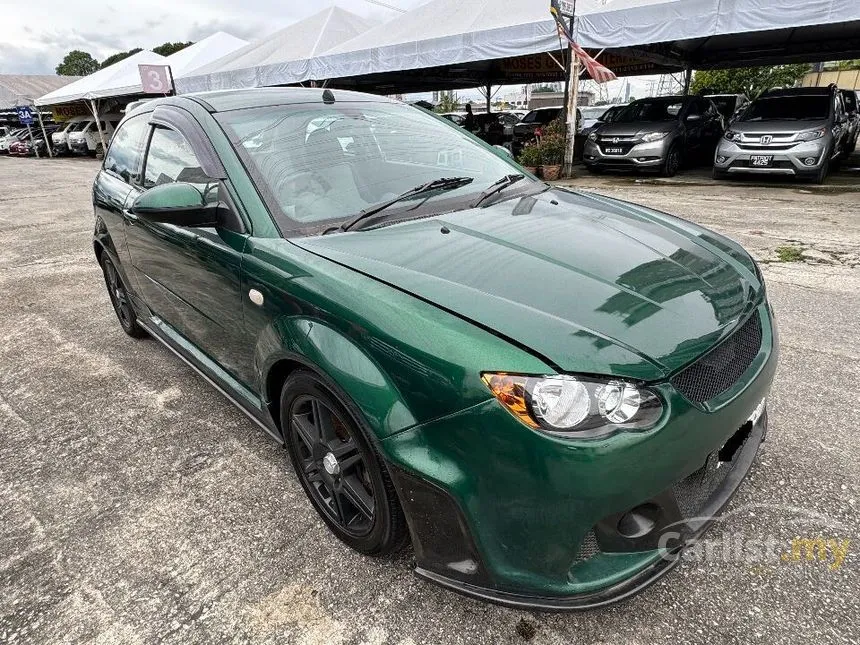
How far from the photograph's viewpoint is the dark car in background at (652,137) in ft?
35.9

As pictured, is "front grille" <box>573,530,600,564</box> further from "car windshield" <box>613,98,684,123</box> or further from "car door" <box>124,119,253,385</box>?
"car windshield" <box>613,98,684,123</box>

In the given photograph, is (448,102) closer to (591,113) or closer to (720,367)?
(591,113)

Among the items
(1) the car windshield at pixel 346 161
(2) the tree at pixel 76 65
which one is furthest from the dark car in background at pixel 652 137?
(2) the tree at pixel 76 65


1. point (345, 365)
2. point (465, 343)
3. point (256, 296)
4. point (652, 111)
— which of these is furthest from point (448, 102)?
point (465, 343)

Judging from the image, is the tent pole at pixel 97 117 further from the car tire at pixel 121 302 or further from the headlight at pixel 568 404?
the headlight at pixel 568 404

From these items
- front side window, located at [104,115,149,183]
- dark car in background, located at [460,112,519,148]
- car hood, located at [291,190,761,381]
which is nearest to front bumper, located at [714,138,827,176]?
dark car in background, located at [460,112,519,148]

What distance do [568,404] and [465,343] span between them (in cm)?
29

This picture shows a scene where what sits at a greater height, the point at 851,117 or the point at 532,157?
the point at 851,117

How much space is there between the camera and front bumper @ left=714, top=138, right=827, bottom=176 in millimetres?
8836

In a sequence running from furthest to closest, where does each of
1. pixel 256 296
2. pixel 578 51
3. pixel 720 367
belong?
pixel 578 51, pixel 256 296, pixel 720 367

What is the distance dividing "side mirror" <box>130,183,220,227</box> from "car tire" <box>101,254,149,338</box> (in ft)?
5.96

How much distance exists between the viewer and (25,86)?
42.1m

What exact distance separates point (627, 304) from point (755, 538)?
1.04 meters

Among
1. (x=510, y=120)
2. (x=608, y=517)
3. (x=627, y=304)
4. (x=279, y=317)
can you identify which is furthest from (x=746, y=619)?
(x=510, y=120)
